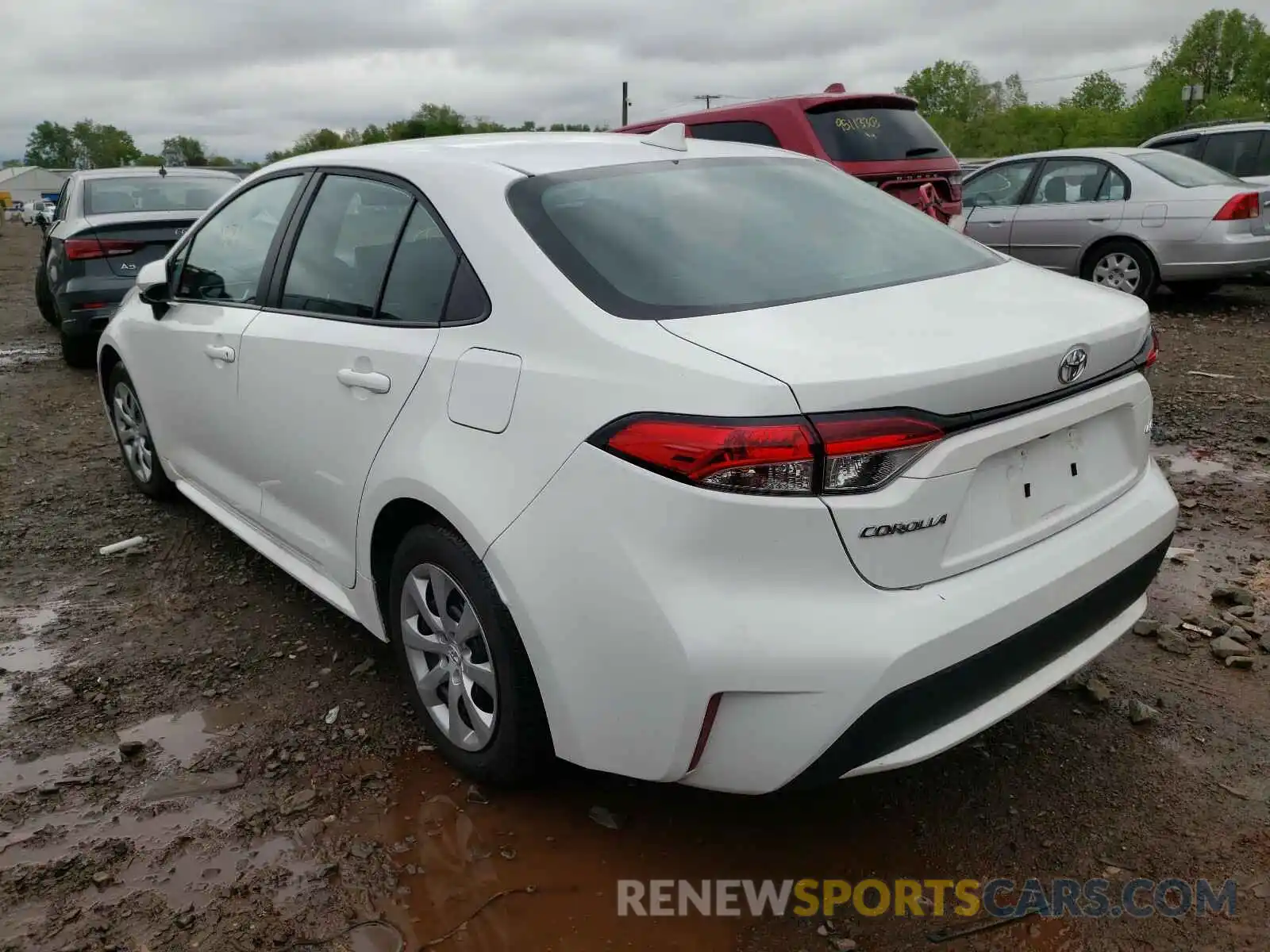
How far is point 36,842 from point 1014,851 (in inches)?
95.3

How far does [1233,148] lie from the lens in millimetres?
10148

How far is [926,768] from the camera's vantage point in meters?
2.75

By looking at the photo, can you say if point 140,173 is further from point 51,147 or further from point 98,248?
point 51,147

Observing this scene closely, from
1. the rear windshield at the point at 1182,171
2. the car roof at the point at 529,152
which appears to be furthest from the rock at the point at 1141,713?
the rear windshield at the point at 1182,171

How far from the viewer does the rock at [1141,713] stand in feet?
9.50

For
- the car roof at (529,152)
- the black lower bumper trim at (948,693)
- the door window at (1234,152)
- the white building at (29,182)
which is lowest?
the white building at (29,182)

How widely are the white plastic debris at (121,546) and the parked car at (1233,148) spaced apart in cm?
984

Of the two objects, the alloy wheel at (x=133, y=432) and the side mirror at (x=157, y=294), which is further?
the alloy wheel at (x=133, y=432)

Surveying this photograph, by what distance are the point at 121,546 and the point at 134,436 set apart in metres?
0.68

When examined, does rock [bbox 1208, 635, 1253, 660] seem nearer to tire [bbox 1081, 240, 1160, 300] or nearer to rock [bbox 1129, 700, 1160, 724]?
rock [bbox 1129, 700, 1160, 724]

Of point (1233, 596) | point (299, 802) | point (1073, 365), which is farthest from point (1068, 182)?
point (299, 802)

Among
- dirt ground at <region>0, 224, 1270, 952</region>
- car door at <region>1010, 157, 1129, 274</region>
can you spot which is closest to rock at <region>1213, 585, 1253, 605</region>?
dirt ground at <region>0, 224, 1270, 952</region>

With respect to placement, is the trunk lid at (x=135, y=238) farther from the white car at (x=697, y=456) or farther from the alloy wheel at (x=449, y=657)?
the alloy wheel at (x=449, y=657)

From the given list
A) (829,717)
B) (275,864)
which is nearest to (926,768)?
(829,717)
